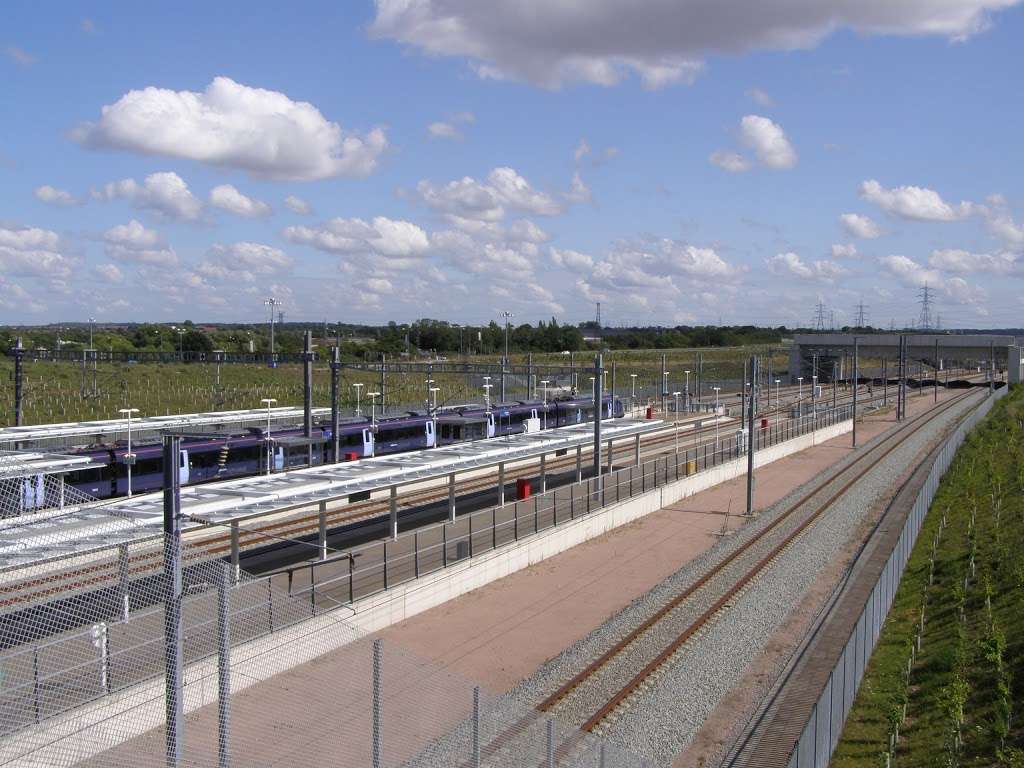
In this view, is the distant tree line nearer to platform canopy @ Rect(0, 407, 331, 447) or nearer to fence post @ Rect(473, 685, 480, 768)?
platform canopy @ Rect(0, 407, 331, 447)

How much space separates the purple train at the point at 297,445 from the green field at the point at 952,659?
15.1 m

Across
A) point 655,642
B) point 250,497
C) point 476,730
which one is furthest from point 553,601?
point 476,730

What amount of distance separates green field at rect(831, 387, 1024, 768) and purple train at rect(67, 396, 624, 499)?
1505cm

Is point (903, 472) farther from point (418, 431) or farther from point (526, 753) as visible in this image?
point (526, 753)

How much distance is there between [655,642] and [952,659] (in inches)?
212

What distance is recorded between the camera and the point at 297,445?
39.5 metres

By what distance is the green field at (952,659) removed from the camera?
14.1 metres

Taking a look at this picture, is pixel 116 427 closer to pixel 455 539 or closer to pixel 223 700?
A: pixel 455 539

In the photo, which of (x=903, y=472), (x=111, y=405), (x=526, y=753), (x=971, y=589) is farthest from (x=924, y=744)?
(x=111, y=405)

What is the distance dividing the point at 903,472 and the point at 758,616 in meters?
26.3

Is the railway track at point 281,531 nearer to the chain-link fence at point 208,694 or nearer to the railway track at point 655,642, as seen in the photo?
the chain-link fence at point 208,694

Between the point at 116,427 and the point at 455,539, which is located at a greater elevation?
the point at 116,427

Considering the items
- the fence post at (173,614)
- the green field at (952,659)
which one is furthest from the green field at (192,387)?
the fence post at (173,614)

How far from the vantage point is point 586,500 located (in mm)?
28359
